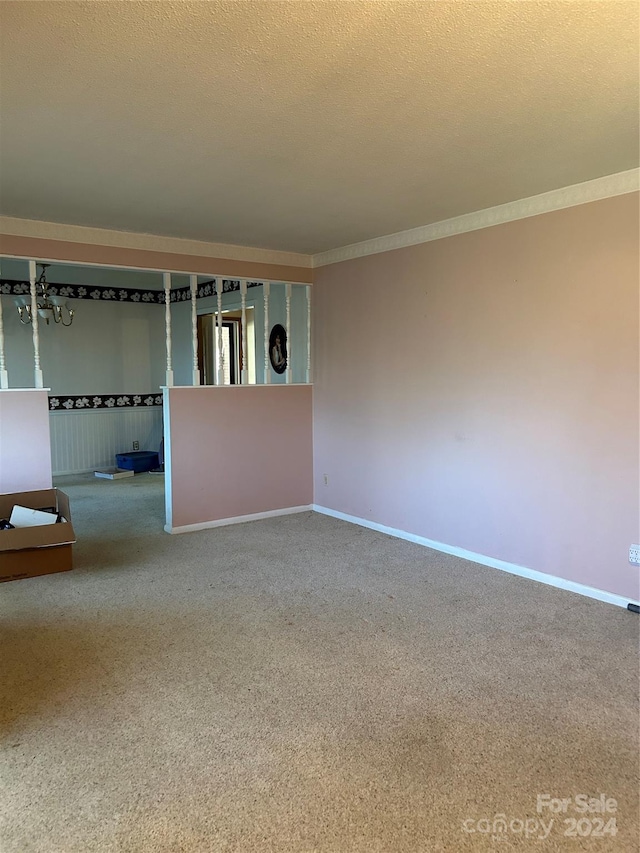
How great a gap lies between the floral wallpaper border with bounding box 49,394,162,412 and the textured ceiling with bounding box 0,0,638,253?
13.4 feet

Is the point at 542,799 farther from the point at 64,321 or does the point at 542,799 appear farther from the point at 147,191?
the point at 64,321

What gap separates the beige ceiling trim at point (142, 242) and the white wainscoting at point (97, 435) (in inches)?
138

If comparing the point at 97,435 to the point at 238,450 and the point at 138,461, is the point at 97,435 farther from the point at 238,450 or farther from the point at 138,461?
the point at 238,450

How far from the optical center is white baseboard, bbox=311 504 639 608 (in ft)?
10.8

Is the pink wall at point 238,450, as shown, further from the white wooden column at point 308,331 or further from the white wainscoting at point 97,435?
the white wainscoting at point 97,435

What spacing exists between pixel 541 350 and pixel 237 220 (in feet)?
7.38

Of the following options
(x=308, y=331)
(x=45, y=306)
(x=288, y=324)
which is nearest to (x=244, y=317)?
(x=288, y=324)

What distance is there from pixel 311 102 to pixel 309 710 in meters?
2.39

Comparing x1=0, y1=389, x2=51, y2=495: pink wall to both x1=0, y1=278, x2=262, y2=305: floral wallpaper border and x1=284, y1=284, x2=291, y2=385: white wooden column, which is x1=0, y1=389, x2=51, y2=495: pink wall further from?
x1=0, y1=278, x2=262, y2=305: floral wallpaper border

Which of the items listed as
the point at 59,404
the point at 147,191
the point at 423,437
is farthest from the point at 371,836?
the point at 59,404

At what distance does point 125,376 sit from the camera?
773cm

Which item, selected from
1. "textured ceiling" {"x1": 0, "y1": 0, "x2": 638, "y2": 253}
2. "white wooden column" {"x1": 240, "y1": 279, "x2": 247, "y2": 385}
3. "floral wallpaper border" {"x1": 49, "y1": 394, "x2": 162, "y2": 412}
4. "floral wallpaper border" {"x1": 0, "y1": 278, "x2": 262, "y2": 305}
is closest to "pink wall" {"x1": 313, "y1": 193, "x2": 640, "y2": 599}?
"textured ceiling" {"x1": 0, "y1": 0, "x2": 638, "y2": 253}

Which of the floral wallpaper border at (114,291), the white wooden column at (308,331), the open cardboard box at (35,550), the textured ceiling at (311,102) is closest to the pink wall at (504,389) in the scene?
the white wooden column at (308,331)

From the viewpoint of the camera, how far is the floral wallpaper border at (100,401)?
7191mm
